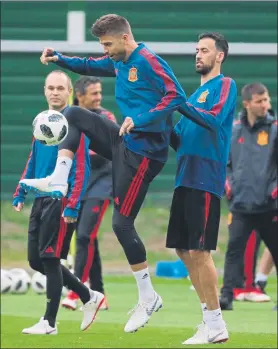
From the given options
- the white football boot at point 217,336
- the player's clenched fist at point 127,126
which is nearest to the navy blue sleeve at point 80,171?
the white football boot at point 217,336

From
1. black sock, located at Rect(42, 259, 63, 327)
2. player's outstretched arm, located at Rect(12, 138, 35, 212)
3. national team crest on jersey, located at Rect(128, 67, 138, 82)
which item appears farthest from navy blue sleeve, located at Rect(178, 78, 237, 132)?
black sock, located at Rect(42, 259, 63, 327)

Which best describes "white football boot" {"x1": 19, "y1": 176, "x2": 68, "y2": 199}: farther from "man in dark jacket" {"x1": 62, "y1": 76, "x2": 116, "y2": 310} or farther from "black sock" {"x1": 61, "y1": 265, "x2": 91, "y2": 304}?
"man in dark jacket" {"x1": 62, "y1": 76, "x2": 116, "y2": 310}

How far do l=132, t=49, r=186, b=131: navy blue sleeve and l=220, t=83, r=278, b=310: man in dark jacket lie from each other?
442 cm

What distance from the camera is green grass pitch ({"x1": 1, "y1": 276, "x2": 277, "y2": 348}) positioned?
11812 mm

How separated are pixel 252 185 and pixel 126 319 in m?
2.01

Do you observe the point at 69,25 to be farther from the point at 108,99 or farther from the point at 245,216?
the point at 245,216

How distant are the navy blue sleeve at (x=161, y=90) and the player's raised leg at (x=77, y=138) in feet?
1.52

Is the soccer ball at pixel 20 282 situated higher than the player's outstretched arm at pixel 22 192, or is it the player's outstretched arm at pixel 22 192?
the player's outstretched arm at pixel 22 192

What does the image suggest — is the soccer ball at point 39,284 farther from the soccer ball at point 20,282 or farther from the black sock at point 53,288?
the black sock at point 53,288

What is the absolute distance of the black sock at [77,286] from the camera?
39.4ft

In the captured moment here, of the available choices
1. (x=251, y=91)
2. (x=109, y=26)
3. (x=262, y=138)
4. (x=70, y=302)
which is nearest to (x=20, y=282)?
(x=70, y=302)

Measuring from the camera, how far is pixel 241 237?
1409 cm

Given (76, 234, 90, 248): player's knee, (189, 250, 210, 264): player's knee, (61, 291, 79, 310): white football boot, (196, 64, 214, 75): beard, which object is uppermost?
(196, 64, 214, 75): beard

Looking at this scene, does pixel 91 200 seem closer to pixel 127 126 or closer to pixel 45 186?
pixel 45 186
